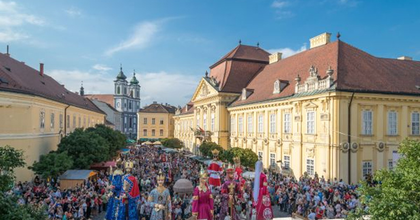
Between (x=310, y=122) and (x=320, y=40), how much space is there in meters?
10.6

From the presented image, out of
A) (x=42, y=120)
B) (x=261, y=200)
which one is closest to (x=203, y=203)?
(x=261, y=200)

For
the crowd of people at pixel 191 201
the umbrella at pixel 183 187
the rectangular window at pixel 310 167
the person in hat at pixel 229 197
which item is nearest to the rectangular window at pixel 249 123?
the rectangular window at pixel 310 167

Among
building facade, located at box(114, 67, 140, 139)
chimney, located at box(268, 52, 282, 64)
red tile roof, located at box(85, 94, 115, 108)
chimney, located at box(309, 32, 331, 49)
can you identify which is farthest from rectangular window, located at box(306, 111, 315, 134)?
red tile roof, located at box(85, 94, 115, 108)

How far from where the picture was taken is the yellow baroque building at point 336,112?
22375 mm

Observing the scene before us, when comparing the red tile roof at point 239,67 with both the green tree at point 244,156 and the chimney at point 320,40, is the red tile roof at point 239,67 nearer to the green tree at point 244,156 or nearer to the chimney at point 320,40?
the chimney at point 320,40

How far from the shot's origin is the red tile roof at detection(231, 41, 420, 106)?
75.8 ft

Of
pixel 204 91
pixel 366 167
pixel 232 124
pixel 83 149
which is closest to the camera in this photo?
pixel 366 167

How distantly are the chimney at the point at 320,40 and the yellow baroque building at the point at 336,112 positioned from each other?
3.6 inches

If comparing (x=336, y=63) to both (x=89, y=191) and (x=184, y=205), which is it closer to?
(x=184, y=205)

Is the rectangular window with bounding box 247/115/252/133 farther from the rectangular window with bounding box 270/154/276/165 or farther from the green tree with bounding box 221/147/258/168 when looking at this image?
the green tree with bounding box 221/147/258/168

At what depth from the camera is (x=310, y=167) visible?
24625 millimetres

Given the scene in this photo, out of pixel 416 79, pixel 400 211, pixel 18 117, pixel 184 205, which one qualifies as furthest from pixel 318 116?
pixel 18 117

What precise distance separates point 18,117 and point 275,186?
18274 mm

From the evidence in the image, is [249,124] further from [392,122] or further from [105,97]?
[105,97]
